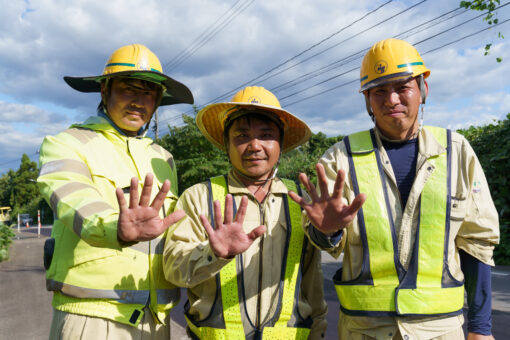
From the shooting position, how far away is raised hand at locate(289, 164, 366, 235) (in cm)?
187

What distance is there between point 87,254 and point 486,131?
10.7 m

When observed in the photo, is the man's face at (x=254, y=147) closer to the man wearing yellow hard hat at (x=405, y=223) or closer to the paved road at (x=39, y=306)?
the man wearing yellow hard hat at (x=405, y=223)

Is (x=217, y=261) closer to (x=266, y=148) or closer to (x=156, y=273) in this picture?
(x=156, y=273)

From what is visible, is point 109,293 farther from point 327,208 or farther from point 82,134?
point 327,208

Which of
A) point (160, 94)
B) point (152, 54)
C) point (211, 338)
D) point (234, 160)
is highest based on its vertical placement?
point (152, 54)

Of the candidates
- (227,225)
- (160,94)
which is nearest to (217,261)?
(227,225)

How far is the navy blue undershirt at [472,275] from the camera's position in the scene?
2131mm

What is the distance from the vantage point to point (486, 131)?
10.0m

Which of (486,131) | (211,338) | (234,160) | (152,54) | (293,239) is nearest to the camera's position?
(211,338)

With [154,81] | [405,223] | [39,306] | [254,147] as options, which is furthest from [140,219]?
[39,306]

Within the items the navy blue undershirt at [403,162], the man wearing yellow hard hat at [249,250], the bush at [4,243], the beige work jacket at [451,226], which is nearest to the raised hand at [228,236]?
the man wearing yellow hard hat at [249,250]

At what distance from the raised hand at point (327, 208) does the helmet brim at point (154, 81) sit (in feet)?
4.01

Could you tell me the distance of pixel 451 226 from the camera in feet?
6.82

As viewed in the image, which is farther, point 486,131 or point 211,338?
point 486,131
